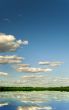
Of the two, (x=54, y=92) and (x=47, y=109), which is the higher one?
(x=54, y=92)

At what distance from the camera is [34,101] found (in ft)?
13.0

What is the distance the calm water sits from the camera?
12.7ft

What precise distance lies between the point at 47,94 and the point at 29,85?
0.32 m

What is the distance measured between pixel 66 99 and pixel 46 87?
35 centimetres

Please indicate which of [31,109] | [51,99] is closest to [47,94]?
[51,99]

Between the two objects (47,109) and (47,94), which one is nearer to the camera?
(47,109)

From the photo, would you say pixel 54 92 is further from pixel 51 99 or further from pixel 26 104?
pixel 26 104

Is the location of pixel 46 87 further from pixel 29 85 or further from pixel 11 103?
pixel 11 103

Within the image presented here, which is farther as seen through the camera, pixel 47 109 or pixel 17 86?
pixel 17 86

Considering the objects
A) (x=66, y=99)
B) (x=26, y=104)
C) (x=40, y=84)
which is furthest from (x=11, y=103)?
(x=66, y=99)

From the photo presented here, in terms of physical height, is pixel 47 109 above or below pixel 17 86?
below

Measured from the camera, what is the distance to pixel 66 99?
13.2 feet

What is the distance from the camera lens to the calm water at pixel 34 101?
3881 mm

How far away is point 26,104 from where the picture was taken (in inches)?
154
